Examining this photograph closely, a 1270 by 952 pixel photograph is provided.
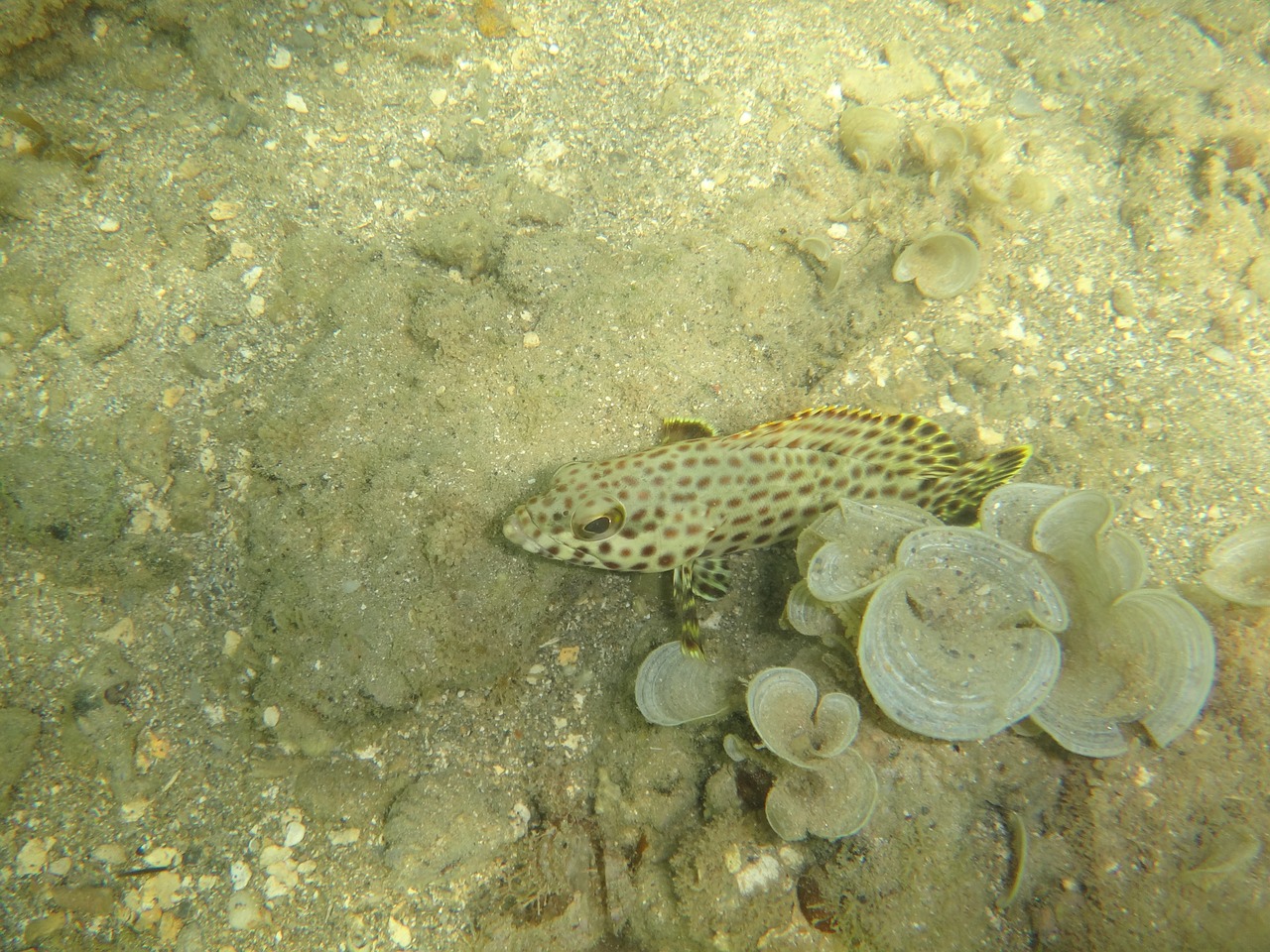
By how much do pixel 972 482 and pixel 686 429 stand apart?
6.09 feet

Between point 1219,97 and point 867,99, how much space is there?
2.87 metres

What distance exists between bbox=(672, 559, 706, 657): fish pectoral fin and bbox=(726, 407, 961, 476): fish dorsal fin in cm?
95

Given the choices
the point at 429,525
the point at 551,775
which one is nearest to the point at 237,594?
the point at 429,525

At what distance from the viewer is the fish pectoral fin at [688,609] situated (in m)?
3.69

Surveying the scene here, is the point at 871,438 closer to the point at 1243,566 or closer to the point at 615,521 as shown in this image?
the point at 615,521

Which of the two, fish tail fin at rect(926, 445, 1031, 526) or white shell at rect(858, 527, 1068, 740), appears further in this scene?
fish tail fin at rect(926, 445, 1031, 526)

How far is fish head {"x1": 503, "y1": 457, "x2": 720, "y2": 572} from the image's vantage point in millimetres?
3719

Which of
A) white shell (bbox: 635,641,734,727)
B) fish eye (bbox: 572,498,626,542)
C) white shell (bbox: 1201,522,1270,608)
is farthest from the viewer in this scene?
fish eye (bbox: 572,498,626,542)

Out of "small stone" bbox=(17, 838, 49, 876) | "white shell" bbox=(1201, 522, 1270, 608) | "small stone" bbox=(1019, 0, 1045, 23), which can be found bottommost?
"small stone" bbox=(17, 838, 49, 876)

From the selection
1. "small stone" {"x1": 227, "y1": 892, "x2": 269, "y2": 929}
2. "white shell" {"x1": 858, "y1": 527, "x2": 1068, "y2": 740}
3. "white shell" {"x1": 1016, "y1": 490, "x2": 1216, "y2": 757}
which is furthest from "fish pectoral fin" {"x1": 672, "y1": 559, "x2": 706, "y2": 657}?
"small stone" {"x1": 227, "y1": 892, "x2": 269, "y2": 929}

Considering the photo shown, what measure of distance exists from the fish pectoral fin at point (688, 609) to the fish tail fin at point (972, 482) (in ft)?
5.27

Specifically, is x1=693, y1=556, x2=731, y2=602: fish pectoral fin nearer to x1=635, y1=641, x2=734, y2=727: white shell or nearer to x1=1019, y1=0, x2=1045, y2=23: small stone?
x1=635, y1=641, x2=734, y2=727: white shell

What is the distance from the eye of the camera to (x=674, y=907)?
3328mm

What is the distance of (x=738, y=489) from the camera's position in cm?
385
